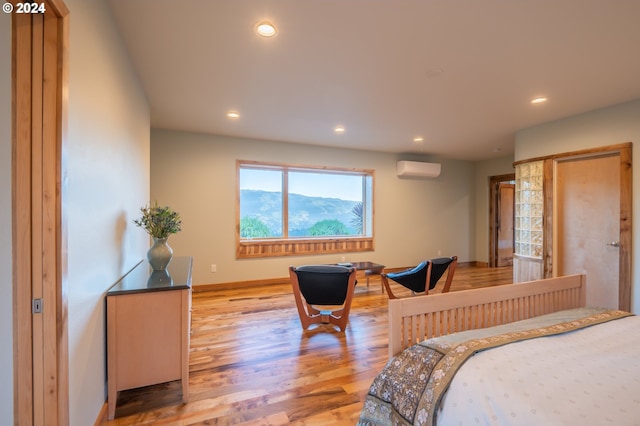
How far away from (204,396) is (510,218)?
24.4 ft

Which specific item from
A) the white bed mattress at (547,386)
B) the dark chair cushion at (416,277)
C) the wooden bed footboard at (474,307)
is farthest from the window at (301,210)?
the white bed mattress at (547,386)

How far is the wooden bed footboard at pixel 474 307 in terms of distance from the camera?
1.51 m

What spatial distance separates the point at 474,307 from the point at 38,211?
7.20ft

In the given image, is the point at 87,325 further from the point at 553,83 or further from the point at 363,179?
the point at 363,179

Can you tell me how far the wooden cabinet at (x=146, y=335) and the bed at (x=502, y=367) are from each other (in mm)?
1259

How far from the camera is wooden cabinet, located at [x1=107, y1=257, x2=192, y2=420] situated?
1.75 meters

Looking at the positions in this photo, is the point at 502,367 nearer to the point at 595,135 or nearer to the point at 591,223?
the point at 591,223

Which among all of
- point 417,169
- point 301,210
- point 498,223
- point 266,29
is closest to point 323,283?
point 266,29

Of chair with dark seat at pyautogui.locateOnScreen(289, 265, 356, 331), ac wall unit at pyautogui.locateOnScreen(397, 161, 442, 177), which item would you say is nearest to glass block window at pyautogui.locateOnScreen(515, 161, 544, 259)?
ac wall unit at pyautogui.locateOnScreen(397, 161, 442, 177)

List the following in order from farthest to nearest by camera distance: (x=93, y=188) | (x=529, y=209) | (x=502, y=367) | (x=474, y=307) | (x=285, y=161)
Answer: (x=285, y=161) < (x=529, y=209) < (x=474, y=307) < (x=93, y=188) < (x=502, y=367)

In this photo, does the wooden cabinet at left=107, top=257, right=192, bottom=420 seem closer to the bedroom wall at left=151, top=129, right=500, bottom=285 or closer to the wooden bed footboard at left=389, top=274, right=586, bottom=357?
the wooden bed footboard at left=389, top=274, right=586, bottom=357

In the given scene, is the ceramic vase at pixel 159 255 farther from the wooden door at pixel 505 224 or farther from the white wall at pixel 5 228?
the wooden door at pixel 505 224

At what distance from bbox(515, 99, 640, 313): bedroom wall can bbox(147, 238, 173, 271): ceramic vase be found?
4.94 m

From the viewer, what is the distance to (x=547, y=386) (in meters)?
1.03
